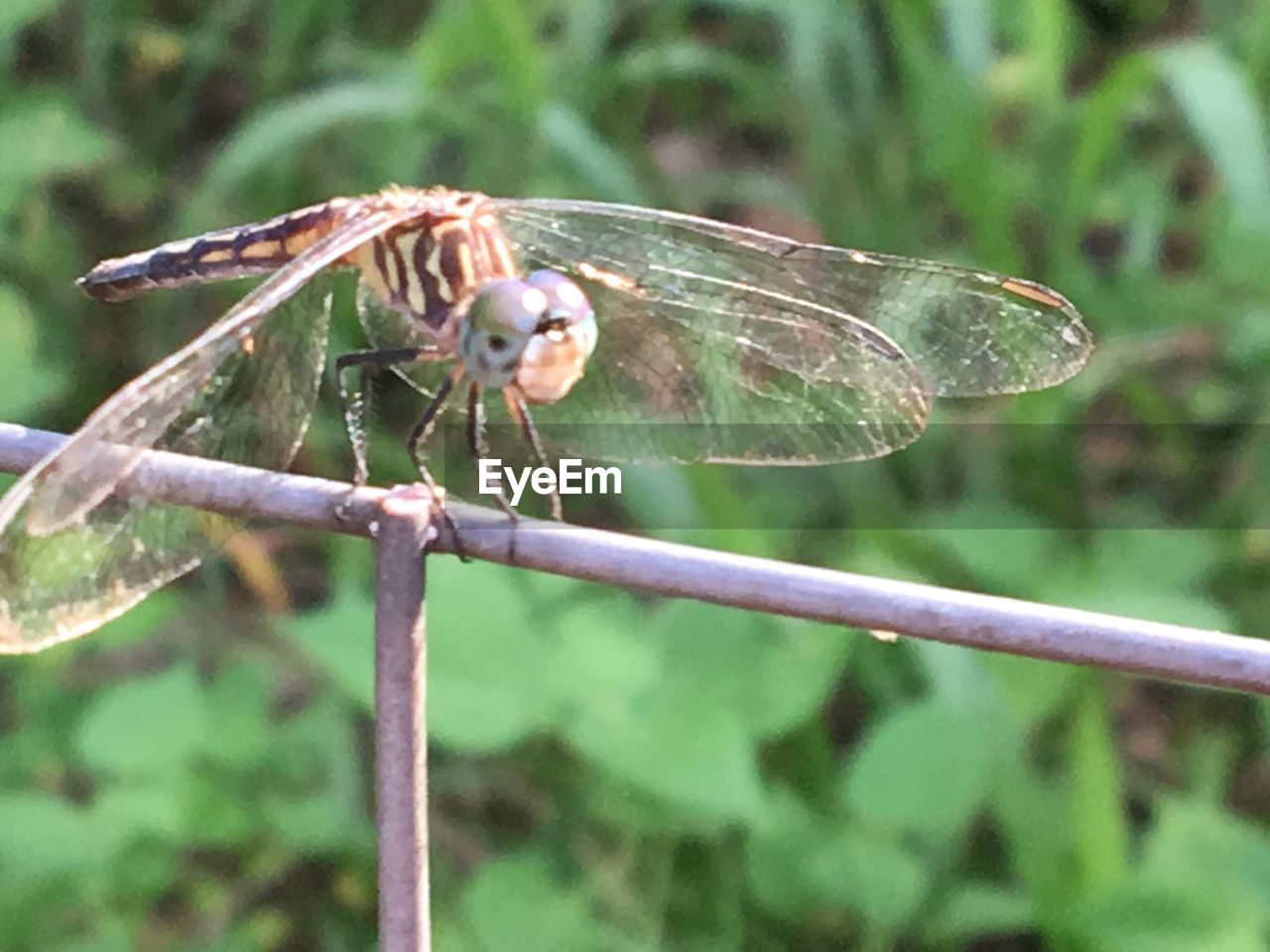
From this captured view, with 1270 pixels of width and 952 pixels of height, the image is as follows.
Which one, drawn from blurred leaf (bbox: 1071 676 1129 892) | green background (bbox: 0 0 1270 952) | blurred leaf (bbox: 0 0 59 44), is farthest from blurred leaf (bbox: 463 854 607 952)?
blurred leaf (bbox: 0 0 59 44)

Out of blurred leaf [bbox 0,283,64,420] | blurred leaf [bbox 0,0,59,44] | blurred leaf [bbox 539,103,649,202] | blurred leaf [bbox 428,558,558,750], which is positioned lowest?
blurred leaf [bbox 428,558,558,750]

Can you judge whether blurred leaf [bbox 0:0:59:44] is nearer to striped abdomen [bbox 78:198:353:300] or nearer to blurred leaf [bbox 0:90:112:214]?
blurred leaf [bbox 0:90:112:214]

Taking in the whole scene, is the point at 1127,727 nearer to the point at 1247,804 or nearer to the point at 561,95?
the point at 1247,804

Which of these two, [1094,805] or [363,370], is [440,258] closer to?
[363,370]

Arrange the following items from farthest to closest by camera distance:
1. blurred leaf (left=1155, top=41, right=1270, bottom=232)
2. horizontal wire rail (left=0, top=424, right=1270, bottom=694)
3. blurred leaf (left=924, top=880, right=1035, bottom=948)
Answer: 1. blurred leaf (left=1155, top=41, right=1270, bottom=232)
2. blurred leaf (left=924, top=880, right=1035, bottom=948)
3. horizontal wire rail (left=0, top=424, right=1270, bottom=694)

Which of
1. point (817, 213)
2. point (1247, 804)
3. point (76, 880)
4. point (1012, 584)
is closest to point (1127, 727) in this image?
point (1247, 804)

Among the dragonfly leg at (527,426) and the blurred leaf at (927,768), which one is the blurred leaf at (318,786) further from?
the dragonfly leg at (527,426)

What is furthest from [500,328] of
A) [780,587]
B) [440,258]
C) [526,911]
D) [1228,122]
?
[1228,122]
